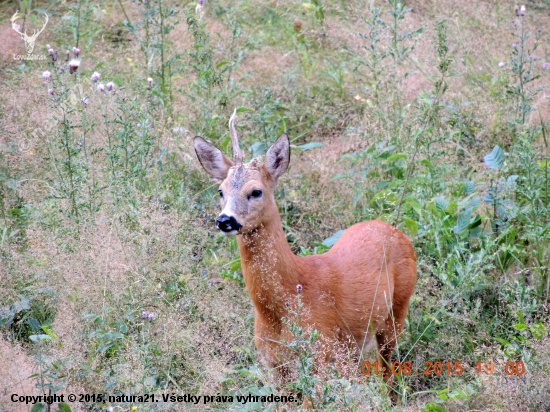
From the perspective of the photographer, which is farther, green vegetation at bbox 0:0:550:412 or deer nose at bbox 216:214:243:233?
deer nose at bbox 216:214:243:233

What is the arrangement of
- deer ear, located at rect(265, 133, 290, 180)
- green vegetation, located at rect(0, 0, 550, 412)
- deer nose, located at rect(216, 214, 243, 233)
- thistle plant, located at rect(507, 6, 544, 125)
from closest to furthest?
green vegetation, located at rect(0, 0, 550, 412) < deer nose, located at rect(216, 214, 243, 233) < deer ear, located at rect(265, 133, 290, 180) < thistle plant, located at rect(507, 6, 544, 125)

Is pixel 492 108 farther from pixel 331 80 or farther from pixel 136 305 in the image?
pixel 136 305

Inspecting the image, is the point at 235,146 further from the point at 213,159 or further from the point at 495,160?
the point at 495,160

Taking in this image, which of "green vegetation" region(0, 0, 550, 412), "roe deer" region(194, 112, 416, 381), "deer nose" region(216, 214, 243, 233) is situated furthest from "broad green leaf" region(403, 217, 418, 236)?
"deer nose" region(216, 214, 243, 233)

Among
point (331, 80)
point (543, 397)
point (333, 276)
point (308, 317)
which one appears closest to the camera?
point (543, 397)

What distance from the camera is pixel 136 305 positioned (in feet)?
15.4

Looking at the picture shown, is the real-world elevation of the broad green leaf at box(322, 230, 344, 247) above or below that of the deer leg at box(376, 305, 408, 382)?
above

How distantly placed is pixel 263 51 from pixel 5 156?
3.40m

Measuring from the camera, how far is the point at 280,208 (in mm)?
6188

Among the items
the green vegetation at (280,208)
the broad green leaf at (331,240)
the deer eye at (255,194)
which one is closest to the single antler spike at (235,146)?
the deer eye at (255,194)

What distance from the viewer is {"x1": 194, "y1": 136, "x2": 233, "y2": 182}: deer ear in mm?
4707

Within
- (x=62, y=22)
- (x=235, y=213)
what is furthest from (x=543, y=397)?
(x=62, y=22)

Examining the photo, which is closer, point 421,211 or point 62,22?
point 421,211

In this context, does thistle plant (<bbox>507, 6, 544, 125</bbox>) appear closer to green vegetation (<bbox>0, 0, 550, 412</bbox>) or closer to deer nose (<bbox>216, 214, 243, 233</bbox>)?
green vegetation (<bbox>0, 0, 550, 412</bbox>)
